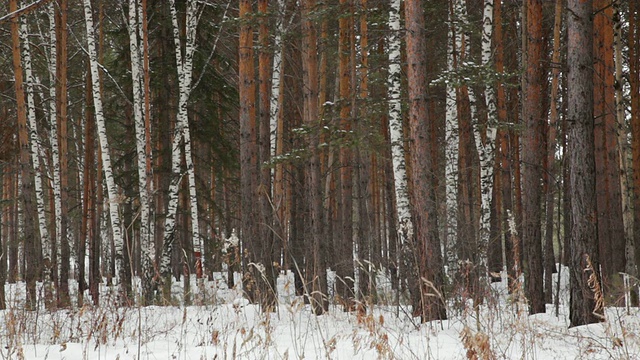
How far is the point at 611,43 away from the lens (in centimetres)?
1141

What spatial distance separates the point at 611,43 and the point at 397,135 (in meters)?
6.08

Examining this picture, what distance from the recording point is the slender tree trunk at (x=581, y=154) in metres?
6.65

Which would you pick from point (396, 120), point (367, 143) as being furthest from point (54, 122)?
point (396, 120)

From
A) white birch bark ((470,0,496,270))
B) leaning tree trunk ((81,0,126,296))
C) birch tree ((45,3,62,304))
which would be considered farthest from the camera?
birch tree ((45,3,62,304))

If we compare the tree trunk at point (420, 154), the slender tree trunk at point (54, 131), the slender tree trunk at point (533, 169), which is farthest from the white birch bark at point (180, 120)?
the slender tree trunk at point (533, 169)

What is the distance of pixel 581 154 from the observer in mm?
6672

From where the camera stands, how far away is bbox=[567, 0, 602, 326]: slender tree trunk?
21.8 feet

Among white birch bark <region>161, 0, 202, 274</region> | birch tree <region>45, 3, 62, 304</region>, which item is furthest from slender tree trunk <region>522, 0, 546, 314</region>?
birch tree <region>45, 3, 62, 304</region>

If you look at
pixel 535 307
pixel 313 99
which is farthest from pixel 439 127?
pixel 535 307

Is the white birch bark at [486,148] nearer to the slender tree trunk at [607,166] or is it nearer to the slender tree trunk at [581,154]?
the slender tree trunk at [607,166]

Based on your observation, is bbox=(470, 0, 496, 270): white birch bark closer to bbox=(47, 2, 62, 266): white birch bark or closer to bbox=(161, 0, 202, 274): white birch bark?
bbox=(161, 0, 202, 274): white birch bark

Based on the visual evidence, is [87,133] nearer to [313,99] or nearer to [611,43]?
[313,99]

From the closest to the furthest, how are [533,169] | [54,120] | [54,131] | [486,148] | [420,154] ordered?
[420,154] < [533,169] < [486,148] < [54,120] < [54,131]

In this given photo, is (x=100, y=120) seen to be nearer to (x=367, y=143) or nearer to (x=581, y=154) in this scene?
(x=367, y=143)
